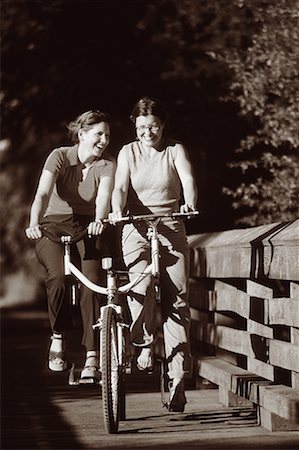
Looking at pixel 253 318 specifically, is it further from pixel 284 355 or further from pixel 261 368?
pixel 284 355

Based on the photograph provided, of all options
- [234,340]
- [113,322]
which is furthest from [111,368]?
[234,340]

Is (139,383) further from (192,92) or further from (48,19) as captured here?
(48,19)

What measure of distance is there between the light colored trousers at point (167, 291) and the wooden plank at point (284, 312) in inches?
24.6

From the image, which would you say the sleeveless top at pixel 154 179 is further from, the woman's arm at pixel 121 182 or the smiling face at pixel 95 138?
the smiling face at pixel 95 138

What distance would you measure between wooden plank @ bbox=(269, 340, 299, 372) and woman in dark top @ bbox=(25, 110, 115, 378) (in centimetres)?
103

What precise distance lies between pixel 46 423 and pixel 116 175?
157 cm

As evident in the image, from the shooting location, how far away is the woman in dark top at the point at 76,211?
8117 millimetres

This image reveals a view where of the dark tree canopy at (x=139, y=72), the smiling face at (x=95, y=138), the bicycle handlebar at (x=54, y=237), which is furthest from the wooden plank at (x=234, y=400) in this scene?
the dark tree canopy at (x=139, y=72)

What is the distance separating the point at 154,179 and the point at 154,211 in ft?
0.63

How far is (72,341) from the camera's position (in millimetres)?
18469

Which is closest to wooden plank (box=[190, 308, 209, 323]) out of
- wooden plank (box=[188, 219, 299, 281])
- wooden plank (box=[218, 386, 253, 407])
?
wooden plank (box=[188, 219, 299, 281])

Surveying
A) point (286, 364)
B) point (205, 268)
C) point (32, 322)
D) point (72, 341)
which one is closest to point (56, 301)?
point (286, 364)

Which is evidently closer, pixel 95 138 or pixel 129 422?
pixel 95 138

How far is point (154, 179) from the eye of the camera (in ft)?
27.3
